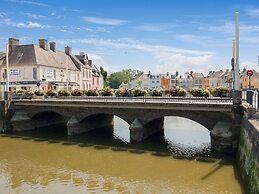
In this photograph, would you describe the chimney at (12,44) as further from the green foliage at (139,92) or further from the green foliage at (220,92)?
the green foliage at (220,92)

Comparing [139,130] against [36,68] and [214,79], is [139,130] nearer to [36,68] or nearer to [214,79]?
[36,68]

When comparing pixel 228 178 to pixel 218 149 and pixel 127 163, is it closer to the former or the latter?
pixel 218 149

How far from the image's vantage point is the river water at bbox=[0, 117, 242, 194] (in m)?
15.3

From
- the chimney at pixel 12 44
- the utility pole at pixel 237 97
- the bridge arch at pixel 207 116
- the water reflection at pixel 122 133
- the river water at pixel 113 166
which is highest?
the chimney at pixel 12 44

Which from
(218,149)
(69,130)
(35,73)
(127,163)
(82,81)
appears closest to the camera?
(127,163)

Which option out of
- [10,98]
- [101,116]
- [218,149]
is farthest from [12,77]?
[218,149]

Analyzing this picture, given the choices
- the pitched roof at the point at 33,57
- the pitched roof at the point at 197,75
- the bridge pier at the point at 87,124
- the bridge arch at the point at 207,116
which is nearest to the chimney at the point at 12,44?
the pitched roof at the point at 33,57

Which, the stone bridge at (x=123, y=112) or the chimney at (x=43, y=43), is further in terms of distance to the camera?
the chimney at (x=43, y=43)

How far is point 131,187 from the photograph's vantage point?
1523 centimetres

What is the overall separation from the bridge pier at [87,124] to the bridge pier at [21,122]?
6.17m

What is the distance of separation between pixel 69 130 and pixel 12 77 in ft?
97.1

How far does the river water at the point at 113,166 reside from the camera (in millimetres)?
15289

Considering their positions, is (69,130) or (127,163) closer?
(127,163)

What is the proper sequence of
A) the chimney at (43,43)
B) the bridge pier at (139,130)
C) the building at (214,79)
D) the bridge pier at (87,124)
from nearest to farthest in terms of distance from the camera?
the bridge pier at (139,130) → the bridge pier at (87,124) → the chimney at (43,43) → the building at (214,79)
